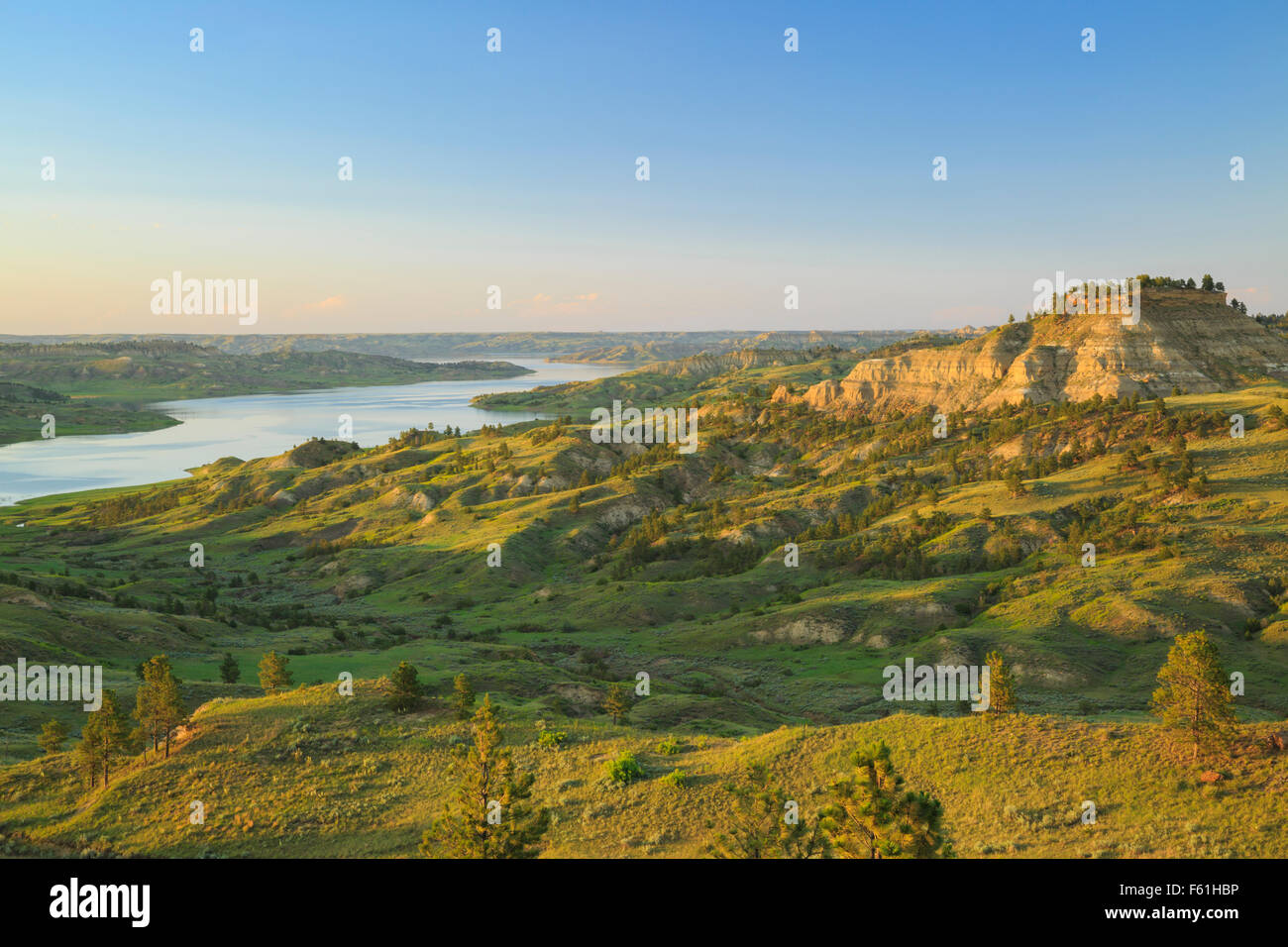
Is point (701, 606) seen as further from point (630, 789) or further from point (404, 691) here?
point (630, 789)

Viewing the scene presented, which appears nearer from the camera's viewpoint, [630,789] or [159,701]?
[630,789]

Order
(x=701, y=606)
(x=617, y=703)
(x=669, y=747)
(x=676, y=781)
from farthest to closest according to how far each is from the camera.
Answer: (x=701, y=606) < (x=617, y=703) < (x=669, y=747) < (x=676, y=781)

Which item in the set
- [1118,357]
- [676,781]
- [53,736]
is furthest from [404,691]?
[1118,357]

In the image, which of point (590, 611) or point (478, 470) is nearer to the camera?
point (590, 611)

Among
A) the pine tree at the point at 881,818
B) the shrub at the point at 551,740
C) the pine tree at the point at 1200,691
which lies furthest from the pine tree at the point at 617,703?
the pine tree at the point at 1200,691

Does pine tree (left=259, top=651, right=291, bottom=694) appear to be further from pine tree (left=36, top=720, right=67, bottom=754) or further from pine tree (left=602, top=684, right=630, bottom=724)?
pine tree (left=602, top=684, right=630, bottom=724)
